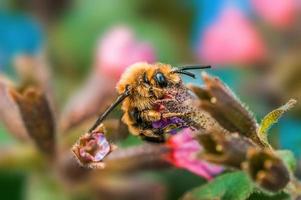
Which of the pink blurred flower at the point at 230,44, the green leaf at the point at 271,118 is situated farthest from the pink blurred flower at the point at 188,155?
the pink blurred flower at the point at 230,44

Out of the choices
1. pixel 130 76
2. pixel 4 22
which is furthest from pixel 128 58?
pixel 130 76

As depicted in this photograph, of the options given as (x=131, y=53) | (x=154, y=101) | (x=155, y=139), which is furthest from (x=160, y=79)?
(x=131, y=53)

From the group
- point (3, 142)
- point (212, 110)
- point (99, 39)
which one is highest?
point (212, 110)

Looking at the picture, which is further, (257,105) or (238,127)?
(257,105)

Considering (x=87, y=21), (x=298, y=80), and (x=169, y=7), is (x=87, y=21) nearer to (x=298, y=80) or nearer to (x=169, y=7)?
(x=169, y=7)

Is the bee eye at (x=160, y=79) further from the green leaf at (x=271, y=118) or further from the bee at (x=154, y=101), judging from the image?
the green leaf at (x=271, y=118)
